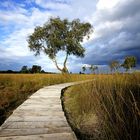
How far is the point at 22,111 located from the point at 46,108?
2.50 feet

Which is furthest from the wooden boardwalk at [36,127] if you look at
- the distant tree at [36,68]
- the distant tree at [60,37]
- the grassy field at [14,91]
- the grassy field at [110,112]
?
the distant tree at [36,68]

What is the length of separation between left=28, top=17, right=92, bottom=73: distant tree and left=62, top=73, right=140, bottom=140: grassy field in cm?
2837

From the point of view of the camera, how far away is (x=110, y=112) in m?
4.61

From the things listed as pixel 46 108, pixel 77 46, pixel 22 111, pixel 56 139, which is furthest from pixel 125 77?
pixel 77 46

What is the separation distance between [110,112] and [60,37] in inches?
1232

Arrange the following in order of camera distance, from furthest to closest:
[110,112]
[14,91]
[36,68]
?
[36,68] < [14,91] < [110,112]

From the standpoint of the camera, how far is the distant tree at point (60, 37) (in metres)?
35.2

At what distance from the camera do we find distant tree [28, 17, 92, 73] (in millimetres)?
35156

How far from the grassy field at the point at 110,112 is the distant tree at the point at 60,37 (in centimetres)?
2837

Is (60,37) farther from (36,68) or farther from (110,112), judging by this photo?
(110,112)

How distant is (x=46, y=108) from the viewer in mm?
6715

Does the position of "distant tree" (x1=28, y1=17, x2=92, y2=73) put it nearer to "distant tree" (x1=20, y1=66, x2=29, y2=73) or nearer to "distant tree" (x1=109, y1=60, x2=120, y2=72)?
"distant tree" (x1=20, y1=66, x2=29, y2=73)

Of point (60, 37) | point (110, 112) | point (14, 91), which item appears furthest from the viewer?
point (60, 37)

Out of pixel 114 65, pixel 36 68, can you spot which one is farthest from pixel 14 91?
pixel 36 68
